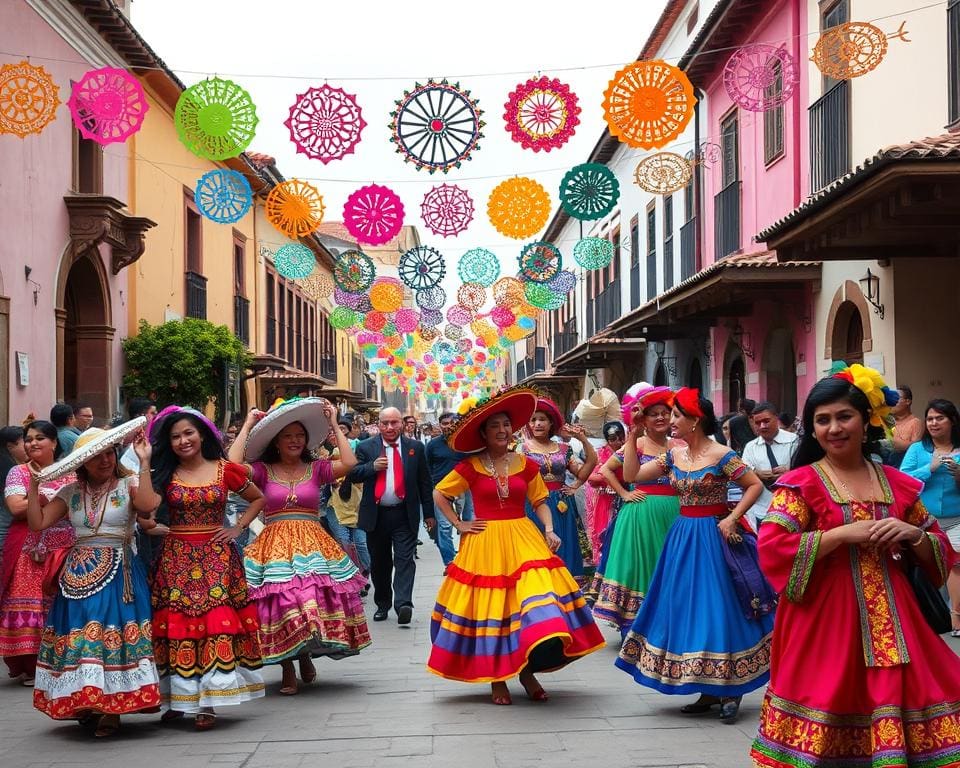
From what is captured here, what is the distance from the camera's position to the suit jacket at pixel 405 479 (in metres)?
11.7

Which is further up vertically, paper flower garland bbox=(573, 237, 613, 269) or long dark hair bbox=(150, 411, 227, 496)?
paper flower garland bbox=(573, 237, 613, 269)

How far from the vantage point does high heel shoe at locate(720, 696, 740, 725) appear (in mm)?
7023

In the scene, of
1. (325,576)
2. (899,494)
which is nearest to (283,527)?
(325,576)

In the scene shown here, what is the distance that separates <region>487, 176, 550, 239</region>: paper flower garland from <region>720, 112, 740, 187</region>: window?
6877mm

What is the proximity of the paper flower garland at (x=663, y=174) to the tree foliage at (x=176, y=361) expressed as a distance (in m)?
10.1

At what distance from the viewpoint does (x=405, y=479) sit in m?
11.8

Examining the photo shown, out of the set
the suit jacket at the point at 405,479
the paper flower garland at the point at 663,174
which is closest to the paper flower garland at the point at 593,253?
the paper flower garland at the point at 663,174

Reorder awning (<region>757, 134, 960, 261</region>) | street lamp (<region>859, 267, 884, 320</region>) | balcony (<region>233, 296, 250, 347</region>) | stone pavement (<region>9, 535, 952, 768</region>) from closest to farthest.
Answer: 1. stone pavement (<region>9, 535, 952, 768</region>)
2. awning (<region>757, 134, 960, 261</region>)
3. street lamp (<region>859, 267, 884, 320</region>)
4. balcony (<region>233, 296, 250, 347</region>)

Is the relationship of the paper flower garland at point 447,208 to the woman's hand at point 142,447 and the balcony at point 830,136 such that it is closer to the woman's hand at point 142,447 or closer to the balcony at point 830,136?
the balcony at point 830,136

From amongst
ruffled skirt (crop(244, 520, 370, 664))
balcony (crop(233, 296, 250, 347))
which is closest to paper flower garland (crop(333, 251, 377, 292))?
balcony (crop(233, 296, 250, 347))

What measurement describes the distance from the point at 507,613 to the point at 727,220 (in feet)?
49.1

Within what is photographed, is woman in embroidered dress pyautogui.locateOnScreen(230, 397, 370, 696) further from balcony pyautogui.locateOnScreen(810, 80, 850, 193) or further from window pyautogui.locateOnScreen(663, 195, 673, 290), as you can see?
window pyautogui.locateOnScreen(663, 195, 673, 290)

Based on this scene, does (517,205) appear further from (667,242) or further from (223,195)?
(667,242)

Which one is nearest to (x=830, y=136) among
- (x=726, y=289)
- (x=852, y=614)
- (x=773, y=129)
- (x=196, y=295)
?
(x=726, y=289)
